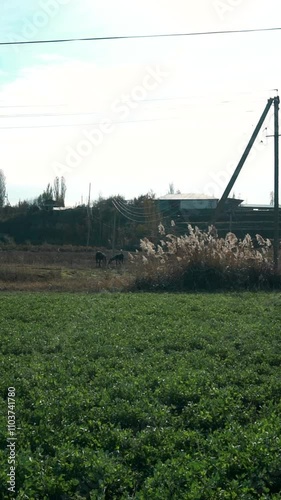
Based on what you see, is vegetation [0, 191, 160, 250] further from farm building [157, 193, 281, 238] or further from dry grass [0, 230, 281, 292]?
dry grass [0, 230, 281, 292]

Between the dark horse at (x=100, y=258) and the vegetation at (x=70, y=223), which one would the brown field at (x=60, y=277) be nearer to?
the dark horse at (x=100, y=258)

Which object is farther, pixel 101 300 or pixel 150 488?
pixel 101 300

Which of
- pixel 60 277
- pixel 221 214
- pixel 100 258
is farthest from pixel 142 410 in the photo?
pixel 221 214

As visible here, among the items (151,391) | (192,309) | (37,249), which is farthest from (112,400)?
(37,249)

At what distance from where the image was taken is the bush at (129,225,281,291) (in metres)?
24.8

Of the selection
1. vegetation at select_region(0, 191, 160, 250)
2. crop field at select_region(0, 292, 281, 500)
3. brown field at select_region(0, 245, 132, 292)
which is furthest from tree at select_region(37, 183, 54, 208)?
crop field at select_region(0, 292, 281, 500)

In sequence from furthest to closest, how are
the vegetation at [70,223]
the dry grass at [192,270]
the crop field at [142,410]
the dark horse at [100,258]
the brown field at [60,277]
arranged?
the vegetation at [70,223]
the dark horse at [100,258]
the brown field at [60,277]
the dry grass at [192,270]
the crop field at [142,410]

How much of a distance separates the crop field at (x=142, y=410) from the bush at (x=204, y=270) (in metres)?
11.7

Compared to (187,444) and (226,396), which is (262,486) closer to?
(187,444)

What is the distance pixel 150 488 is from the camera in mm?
4973

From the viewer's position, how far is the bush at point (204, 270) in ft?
81.3

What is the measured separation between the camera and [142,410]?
22.6 ft

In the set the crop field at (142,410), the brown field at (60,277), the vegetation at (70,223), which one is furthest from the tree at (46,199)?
the crop field at (142,410)

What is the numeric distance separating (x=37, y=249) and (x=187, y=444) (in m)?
46.6
